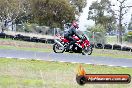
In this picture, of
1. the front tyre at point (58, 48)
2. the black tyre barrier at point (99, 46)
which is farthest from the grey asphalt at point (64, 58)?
the black tyre barrier at point (99, 46)

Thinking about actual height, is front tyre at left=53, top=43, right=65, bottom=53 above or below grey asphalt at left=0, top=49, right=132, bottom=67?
above

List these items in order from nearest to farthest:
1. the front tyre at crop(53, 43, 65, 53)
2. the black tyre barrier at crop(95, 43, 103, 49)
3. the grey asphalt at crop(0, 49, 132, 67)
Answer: the grey asphalt at crop(0, 49, 132, 67) < the front tyre at crop(53, 43, 65, 53) < the black tyre barrier at crop(95, 43, 103, 49)

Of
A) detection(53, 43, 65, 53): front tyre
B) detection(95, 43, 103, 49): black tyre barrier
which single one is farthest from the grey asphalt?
detection(95, 43, 103, 49): black tyre barrier

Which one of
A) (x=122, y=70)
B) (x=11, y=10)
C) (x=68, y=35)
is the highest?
(x=11, y=10)

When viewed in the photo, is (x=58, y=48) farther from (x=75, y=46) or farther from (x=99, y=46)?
(x=99, y=46)

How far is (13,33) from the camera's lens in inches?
1665

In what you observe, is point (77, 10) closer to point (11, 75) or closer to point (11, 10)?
point (11, 10)

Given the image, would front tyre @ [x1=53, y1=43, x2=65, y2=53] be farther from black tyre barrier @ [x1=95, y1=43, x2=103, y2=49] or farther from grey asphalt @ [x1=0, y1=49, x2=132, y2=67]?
black tyre barrier @ [x1=95, y1=43, x2=103, y2=49]

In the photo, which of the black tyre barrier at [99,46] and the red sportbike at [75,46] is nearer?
the red sportbike at [75,46]

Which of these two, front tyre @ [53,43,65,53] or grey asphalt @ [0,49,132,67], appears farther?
front tyre @ [53,43,65,53]

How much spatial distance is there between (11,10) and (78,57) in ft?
170

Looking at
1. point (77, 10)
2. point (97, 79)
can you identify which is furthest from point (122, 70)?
point (77, 10)

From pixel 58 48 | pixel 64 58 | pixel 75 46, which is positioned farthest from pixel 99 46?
pixel 64 58

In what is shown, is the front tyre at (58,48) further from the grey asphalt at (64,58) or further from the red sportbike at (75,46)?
the grey asphalt at (64,58)
